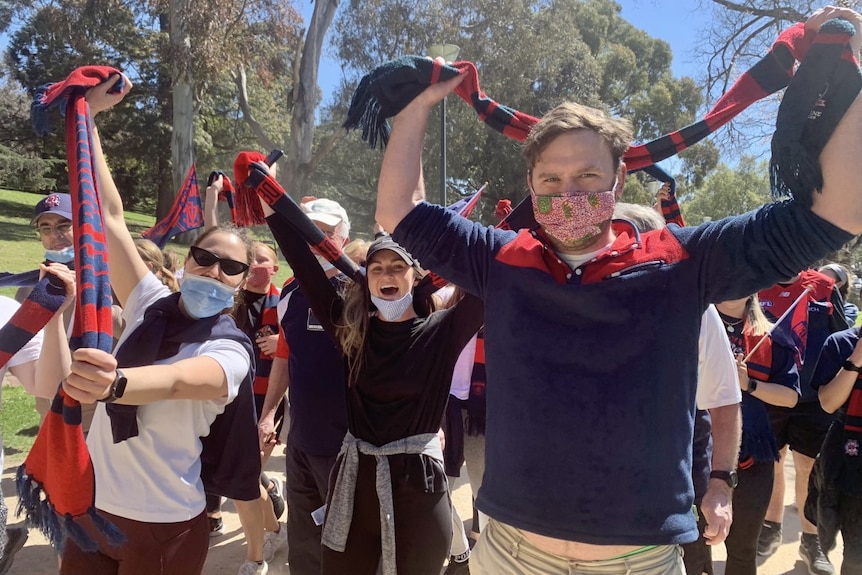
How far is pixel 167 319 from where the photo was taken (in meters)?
2.35

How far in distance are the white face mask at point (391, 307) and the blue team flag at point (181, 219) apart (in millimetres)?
Answer: 2160

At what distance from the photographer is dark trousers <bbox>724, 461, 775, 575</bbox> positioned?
9.82 feet

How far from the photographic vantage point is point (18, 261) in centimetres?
1292

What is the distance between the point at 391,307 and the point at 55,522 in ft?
4.67

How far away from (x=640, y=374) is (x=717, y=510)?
2.35 ft

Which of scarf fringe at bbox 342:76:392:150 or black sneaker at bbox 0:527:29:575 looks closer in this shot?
scarf fringe at bbox 342:76:392:150

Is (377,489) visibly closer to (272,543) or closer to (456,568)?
(456,568)

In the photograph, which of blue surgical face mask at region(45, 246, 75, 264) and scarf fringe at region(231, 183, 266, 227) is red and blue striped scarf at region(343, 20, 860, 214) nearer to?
scarf fringe at region(231, 183, 266, 227)

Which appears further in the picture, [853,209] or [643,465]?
[643,465]

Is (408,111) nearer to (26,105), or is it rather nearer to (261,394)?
(261,394)

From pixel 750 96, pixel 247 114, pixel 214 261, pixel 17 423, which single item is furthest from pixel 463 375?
pixel 247 114

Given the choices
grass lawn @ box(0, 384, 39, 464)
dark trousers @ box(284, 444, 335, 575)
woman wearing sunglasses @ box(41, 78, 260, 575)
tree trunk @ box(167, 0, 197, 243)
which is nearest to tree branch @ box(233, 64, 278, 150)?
tree trunk @ box(167, 0, 197, 243)

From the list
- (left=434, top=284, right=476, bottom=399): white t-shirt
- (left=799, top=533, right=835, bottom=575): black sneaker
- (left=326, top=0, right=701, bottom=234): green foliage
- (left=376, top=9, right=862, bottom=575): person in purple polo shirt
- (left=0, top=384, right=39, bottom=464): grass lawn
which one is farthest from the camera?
(left=326, top=0, right=701, bottom=234): green foliage

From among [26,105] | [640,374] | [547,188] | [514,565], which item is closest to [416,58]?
[547,188]
